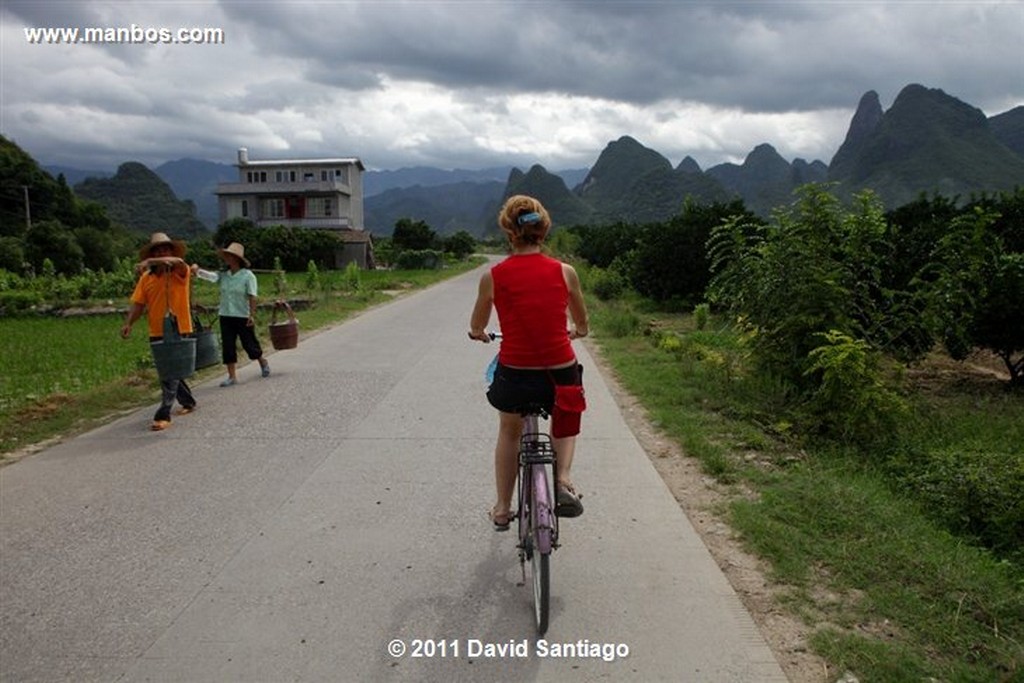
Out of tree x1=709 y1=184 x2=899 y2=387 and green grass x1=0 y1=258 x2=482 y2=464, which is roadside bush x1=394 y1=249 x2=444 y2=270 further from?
tree x1=709 y1=184 x2=899 y2=387

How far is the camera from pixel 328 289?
25.2m

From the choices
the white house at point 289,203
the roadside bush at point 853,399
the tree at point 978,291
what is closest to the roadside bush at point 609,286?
the tree at point 978,291

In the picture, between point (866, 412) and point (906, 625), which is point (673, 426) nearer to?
point (866, 412)

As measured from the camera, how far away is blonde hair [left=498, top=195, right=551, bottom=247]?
3.58m

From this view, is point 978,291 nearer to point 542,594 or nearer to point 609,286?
point 542,594

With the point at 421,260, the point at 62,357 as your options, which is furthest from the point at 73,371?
the point at 421,260

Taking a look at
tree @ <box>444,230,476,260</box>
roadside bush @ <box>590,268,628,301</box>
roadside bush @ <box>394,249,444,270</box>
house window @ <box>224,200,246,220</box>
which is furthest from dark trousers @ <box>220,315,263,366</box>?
tree @ <box>444,230,476,260</box>

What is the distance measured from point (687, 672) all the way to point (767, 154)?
194 metres

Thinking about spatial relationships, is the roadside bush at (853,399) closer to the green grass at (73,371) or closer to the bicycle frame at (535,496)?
the bicycle frame at (535,496)

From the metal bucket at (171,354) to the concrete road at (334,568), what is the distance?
1.73 ft

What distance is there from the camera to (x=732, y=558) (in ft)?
13.4

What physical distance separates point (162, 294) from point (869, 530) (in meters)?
6.28

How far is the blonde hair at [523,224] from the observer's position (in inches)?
141

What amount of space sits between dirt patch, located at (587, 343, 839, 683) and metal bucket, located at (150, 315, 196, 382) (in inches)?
169
